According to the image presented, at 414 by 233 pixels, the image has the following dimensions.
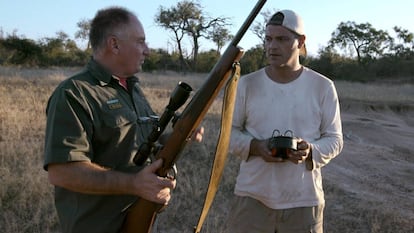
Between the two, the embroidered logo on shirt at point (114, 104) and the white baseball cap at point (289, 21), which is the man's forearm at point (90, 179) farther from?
the white baseball cap at point (289, 21)

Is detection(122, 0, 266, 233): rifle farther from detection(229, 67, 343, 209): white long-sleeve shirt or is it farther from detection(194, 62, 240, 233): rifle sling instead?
detection(229, 67, 343, 209): white long-sleeve shirt

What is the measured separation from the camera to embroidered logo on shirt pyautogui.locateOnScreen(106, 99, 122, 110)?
2027mm

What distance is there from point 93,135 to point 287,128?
4.27ft

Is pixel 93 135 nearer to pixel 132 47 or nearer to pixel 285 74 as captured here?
pixel 132 47

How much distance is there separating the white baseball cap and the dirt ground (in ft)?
9.26

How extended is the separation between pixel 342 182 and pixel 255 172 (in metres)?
4.62

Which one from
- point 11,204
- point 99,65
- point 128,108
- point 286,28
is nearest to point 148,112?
point 128,108

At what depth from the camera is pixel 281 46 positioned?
278 centimetres

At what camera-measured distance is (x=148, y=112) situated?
242cm

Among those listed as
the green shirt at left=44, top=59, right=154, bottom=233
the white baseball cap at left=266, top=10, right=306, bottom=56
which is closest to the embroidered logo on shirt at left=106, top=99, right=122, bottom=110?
the green shirt at left=44, top=59, right=154, bottom=233

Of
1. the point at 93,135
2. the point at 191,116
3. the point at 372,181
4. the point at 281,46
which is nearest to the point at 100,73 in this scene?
the point at 93,135

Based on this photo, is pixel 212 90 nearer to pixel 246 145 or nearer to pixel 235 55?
pixel 235 55

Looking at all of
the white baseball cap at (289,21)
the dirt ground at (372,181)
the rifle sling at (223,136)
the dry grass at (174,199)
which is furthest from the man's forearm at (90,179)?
the dirt ground at (372,181)

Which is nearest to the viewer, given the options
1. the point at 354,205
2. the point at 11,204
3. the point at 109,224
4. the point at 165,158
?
the point at 165,158
